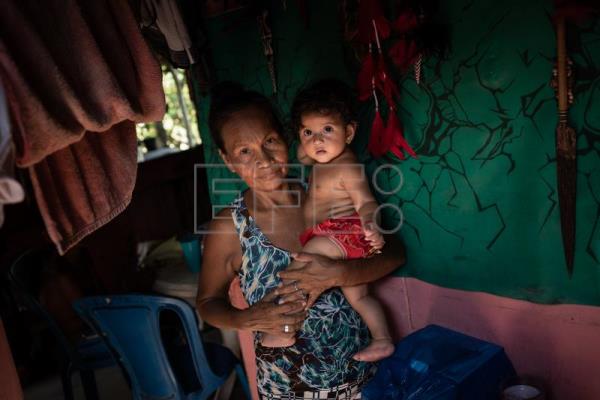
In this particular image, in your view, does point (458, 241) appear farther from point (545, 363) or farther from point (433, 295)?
point (545, 363)

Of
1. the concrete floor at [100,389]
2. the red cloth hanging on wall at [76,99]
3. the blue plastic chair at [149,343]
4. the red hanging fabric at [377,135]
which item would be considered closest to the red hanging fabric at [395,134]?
the red hanging fabric at [377,135]

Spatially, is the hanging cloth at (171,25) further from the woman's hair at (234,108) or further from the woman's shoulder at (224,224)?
the woman's shoulder at (224,224)

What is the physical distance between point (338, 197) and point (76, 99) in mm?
1157

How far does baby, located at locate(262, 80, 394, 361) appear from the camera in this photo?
1.93 metres

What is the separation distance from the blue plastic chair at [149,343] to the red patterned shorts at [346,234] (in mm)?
1228

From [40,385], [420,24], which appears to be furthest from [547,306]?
[40,385]

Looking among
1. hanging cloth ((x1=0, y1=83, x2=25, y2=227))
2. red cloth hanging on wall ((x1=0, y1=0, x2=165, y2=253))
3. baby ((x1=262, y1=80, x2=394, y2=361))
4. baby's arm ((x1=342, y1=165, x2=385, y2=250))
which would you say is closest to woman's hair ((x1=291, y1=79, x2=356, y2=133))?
baby ((x1=262, y1=80, x2=394, y2=361))

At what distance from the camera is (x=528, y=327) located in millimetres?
1916

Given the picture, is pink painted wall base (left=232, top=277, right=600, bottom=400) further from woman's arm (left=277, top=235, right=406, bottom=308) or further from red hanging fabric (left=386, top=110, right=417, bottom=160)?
red hanging fabric (left=386, top=110, right=417, bottom=160)

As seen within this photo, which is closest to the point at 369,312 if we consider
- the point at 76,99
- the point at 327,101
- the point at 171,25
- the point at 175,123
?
the point at 327,101

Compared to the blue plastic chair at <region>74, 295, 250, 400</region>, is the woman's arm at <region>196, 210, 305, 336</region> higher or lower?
higher

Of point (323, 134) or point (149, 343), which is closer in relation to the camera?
point (323, 134)

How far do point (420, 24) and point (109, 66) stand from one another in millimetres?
1115

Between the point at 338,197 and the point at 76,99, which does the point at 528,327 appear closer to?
the point at 338,197
